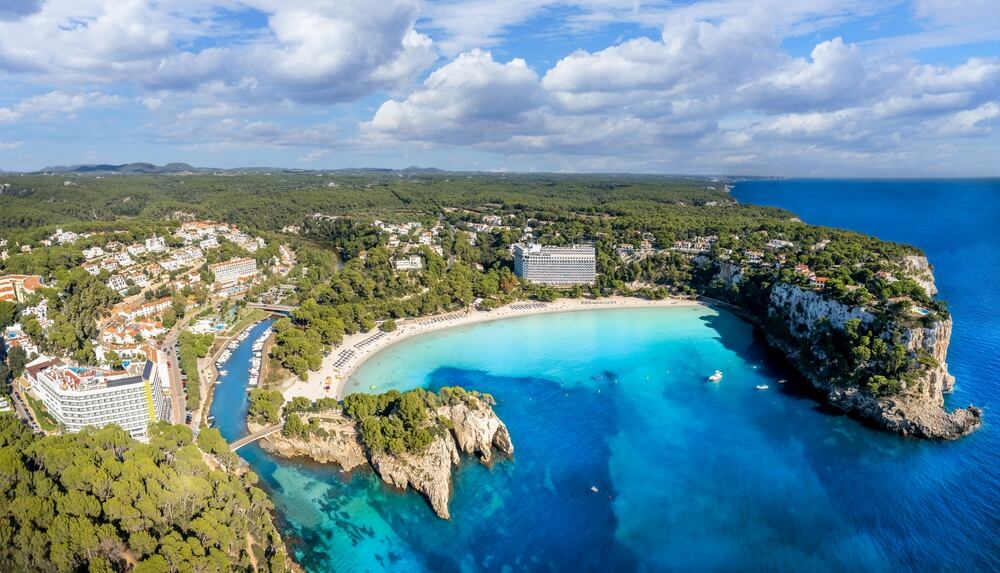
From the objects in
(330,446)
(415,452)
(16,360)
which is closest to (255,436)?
(330,446)

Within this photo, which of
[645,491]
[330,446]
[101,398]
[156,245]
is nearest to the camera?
[645,491]

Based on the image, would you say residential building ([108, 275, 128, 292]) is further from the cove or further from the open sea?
the cove

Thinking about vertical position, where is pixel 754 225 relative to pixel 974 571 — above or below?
above

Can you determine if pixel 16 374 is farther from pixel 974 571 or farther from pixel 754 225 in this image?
pixel 754 225

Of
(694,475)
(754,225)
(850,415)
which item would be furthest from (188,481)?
(754,225)

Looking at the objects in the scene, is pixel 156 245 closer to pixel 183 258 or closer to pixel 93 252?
pixel 93 252

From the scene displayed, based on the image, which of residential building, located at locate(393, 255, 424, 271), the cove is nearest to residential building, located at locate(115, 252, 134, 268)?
residential building, located at locate(393, 255, 424, 271)
